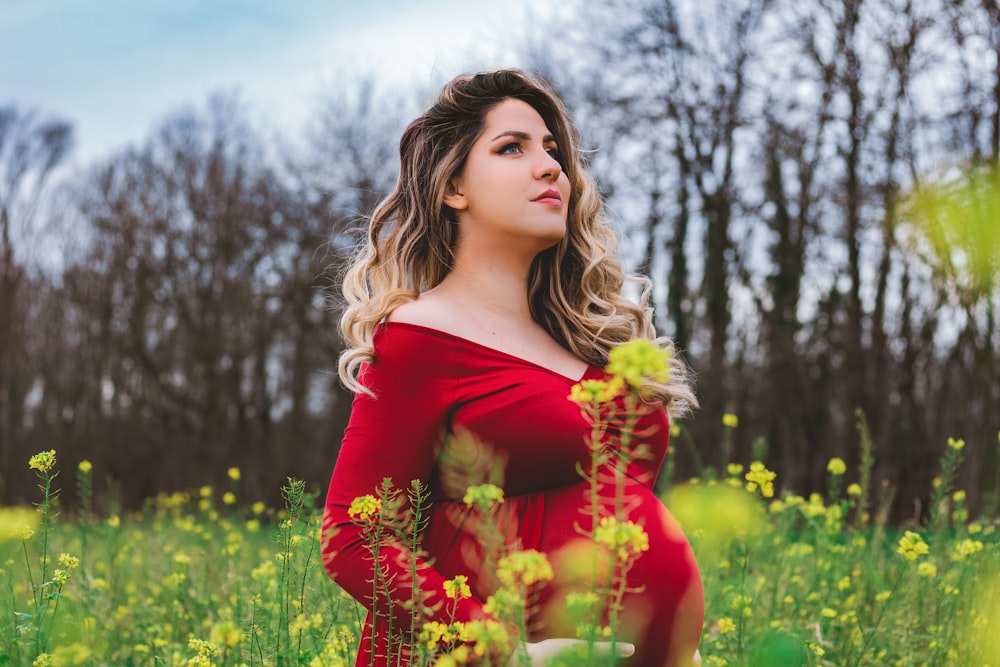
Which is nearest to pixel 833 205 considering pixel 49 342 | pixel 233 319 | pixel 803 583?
pixel 803 583

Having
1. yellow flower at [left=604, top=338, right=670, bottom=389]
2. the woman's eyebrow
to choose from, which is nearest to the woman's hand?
yellow flower at [left=604, top=338, right=670, bottom=389]

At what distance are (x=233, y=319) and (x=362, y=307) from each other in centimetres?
1186

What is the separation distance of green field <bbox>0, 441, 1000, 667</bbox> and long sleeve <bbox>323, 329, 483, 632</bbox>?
0.10 metres

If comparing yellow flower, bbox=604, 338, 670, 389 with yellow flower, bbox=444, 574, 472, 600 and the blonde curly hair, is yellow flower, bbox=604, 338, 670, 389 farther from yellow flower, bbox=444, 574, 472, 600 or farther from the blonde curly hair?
the blonde curly hair

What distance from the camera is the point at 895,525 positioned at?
935cm

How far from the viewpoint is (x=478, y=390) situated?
77.2 inches

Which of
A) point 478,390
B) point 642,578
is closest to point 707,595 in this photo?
→ point 642,578

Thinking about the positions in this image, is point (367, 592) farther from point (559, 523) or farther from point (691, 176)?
point (691, 176)

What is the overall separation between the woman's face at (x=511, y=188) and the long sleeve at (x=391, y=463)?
421 millimetres

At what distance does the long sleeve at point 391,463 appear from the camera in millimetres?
1794

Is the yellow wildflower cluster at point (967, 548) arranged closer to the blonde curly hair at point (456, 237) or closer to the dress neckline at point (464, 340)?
the blonde curly hair at point (456, 237)

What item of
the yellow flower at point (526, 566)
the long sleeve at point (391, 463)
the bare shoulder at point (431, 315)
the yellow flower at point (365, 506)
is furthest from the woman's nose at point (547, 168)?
the yellow flower at point (526, 566)

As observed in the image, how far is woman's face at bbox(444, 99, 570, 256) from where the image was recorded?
7.21 ft

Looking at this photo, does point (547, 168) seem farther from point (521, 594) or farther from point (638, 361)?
point (638, 361)
